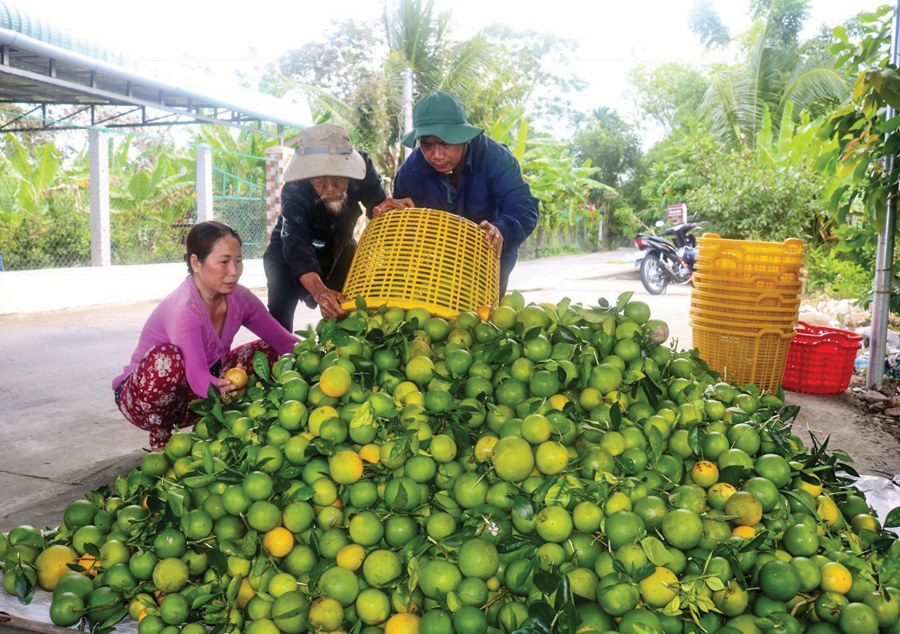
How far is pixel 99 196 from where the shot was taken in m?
9.96

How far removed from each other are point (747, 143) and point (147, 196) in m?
11.8

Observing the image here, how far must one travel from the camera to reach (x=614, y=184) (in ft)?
104

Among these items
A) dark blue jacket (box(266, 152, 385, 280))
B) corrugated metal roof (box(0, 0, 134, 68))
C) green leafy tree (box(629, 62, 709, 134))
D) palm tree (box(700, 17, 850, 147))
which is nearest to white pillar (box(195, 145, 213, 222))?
corrugated metal roof (box(0, 0, 134, 68))

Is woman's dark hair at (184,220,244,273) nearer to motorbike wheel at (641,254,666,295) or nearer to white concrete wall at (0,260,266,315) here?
white concrete wall at (0,260,266,315)

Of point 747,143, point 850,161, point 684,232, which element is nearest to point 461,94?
point 684,232

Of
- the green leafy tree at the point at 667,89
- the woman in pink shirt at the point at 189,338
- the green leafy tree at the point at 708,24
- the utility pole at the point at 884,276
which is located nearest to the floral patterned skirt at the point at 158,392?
the woman in pink shirt at the point at 189,338

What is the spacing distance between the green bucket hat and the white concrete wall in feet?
22.8

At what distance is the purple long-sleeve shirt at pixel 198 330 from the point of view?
8.43 feet

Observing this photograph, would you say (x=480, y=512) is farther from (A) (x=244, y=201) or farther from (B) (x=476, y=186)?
(A) (x=244, y=201)

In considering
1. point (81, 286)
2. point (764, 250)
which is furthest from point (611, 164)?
point (764, 250)

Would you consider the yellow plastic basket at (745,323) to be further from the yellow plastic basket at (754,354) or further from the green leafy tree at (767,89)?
the green leafy tree at (767,89)

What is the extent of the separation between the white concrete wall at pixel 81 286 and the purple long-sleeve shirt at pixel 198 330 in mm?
6175

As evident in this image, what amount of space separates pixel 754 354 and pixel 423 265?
2.92 meters

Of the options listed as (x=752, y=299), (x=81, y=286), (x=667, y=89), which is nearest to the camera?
(x=752, y=299)
